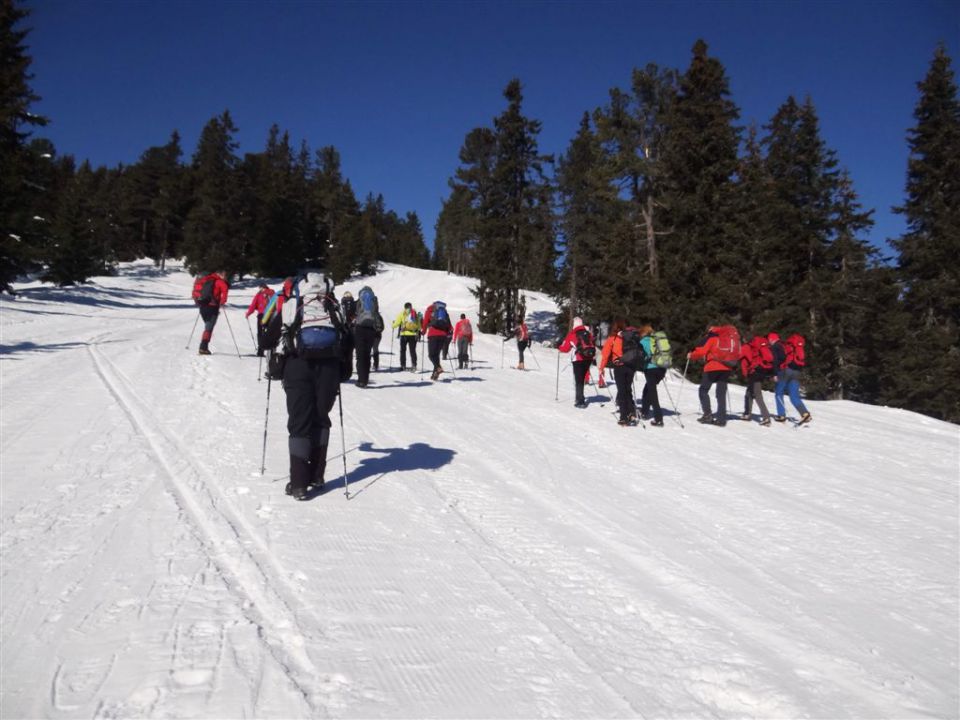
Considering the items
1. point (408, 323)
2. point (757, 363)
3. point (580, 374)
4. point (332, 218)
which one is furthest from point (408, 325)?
point (332, 218)

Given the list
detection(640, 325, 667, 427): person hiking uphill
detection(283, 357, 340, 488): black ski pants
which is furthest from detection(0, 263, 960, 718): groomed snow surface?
detection(640, 325, 667, 427): person hiking uphill

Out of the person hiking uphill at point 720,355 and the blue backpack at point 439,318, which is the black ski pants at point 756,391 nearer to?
the person hiking uphill at point 720,355

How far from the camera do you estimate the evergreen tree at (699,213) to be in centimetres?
2983

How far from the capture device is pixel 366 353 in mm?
13102

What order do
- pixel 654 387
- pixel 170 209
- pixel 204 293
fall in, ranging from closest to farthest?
pixel 654 387 < pixel 204 293 < pixel 170 209

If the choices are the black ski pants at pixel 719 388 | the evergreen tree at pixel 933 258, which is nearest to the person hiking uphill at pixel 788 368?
the black ski pants at pixel 719 388

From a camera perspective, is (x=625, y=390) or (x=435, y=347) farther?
(x=435, y=347)

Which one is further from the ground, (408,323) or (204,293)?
(204,293)

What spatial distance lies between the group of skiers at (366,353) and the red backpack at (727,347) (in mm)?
19

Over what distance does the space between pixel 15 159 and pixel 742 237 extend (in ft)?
107

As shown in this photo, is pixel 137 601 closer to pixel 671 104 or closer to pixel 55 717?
pixel 55 717

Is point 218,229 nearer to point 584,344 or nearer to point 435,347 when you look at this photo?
point 435,347

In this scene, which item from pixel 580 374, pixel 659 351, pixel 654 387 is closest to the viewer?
pixel 659 351

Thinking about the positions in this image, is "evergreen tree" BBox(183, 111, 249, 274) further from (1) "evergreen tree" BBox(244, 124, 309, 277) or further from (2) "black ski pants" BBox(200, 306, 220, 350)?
(2) "black ski pants" BBox(200, 306, 220, 350)
